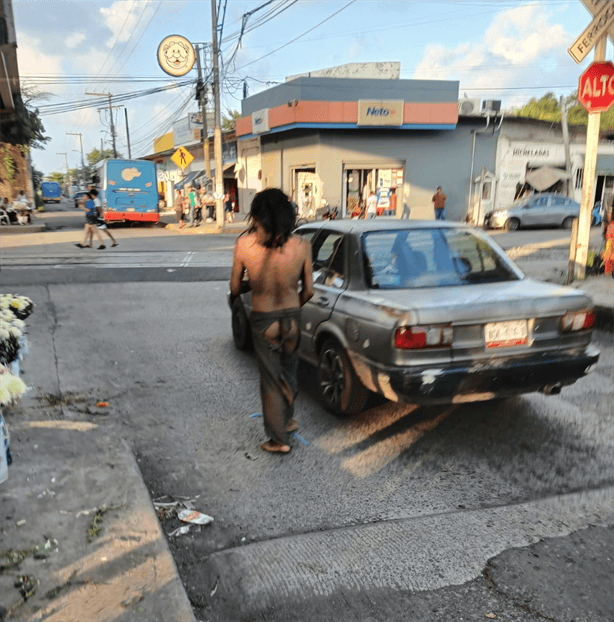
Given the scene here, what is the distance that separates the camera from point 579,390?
5492 mm

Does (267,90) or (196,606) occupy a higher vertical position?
(267,90)

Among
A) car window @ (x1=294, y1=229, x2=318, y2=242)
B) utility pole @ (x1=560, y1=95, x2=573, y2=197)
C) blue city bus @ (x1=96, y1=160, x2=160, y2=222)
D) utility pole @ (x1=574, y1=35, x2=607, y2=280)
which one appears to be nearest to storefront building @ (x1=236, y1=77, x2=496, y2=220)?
utility pole @ (x1=560, y1=95, x2=573, y2=197)

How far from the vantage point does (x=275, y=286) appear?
12.7 feet

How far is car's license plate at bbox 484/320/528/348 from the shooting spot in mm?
3939

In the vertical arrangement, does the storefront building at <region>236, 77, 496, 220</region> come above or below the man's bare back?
above

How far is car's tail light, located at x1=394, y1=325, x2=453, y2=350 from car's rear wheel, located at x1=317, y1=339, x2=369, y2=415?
65 cm

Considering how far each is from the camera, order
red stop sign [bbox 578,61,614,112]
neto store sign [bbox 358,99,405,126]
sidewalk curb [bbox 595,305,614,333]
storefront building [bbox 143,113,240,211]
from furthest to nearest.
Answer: storefront building [bbox 143,113,240,211] → neto store sign [bbox 358,99,405,126] → red stop sign [bbox 578,61,614,112] → sidewalk curb [bbox 595,305,614,333]

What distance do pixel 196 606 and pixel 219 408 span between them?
2.48 m

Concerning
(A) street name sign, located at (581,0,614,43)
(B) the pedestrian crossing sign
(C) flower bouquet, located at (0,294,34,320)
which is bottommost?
(C) flower bouquet, located at (0,294,34,320)

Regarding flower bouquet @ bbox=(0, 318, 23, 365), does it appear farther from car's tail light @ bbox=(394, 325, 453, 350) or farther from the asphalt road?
car's tail light @ bbox=(394, 325, 453, 350)

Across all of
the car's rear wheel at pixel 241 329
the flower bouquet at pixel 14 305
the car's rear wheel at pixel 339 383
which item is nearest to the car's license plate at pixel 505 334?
the car's rear wheel at pixel 339 383

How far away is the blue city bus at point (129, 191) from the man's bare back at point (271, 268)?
84.6 ft

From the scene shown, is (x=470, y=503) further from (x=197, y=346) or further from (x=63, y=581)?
(x=197, y=346)

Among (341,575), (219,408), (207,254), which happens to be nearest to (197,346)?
(219,408)
